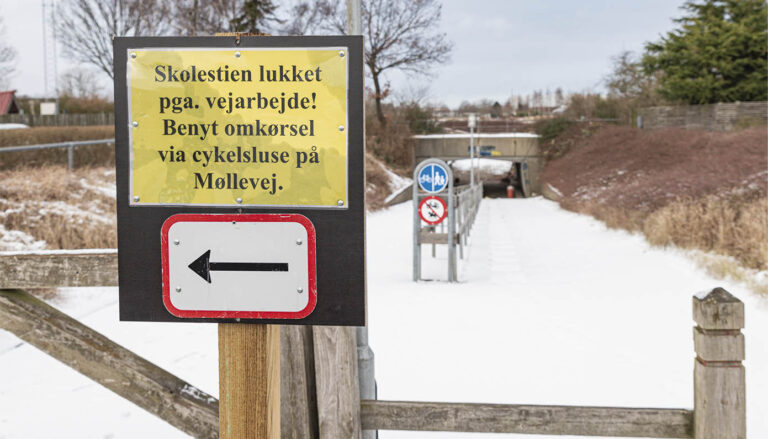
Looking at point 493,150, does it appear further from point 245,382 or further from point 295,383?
point 245,382

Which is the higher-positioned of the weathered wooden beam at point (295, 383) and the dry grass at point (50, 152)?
the dry grass at point (50, 152)

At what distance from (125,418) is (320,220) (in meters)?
3.35

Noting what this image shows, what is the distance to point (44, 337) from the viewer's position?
267cm

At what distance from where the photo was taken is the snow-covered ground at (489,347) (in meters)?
4.88

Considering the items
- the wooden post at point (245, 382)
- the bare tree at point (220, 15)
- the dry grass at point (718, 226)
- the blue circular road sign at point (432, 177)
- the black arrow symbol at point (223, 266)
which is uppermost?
the bare tree at point (220, 15)

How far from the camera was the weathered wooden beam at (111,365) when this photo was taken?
8.68ft

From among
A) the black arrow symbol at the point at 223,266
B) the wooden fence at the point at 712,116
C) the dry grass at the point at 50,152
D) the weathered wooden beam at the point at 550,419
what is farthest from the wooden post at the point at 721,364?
the wooden fence at the point at 712,116

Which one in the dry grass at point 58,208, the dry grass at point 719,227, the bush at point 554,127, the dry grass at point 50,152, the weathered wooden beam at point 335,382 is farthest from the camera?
the bush at point 554,127

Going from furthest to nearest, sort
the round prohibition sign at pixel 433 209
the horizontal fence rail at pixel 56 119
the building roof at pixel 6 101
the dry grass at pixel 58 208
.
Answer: the building roof at pixel 6 101 < the horizontal fence rail at pixel 56 119 < the round prohibition sign at pixel 433 209 < the dry grass at pixel 58 208

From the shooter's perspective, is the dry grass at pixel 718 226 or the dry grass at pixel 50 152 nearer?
the dry grass at pixel 718 226

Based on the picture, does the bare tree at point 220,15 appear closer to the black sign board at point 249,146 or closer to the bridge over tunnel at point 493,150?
the bridge over tunnel at point 493,150

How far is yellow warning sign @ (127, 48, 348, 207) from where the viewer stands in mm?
1883

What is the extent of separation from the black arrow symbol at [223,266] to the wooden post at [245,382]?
15 cm

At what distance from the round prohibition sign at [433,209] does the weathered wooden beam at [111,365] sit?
794cm
